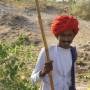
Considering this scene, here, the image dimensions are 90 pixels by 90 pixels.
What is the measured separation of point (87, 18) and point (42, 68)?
57.4 feet

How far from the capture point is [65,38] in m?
4.64

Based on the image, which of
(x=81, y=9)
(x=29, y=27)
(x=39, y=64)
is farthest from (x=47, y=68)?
(x=81, y=9)

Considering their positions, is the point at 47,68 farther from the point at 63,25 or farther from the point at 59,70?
the point at 63,25

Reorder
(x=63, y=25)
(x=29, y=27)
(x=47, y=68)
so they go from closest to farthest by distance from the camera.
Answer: (x=47, y=68) < (x=63, y=25) < (x=29, y=27)

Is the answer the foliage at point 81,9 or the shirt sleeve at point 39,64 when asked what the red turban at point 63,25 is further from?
the foliage at point 81,9

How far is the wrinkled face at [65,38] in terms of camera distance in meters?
4.65

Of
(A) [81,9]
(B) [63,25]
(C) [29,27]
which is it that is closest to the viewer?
(B) [63,25]

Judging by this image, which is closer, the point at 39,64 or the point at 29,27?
the point at 39,64

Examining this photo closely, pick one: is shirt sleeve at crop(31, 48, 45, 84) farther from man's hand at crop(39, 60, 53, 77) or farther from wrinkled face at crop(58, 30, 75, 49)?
wrinkled face at crop(58, 30, 75, 49)

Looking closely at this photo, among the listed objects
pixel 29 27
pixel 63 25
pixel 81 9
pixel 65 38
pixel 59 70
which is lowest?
pixel 81 9

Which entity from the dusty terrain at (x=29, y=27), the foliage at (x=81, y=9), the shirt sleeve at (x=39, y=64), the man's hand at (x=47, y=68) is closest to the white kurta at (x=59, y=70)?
the shirt sleeve at (x=39, y=64)

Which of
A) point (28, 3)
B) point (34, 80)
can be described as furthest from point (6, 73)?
point (28, 3)

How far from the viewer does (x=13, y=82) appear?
6.39 m

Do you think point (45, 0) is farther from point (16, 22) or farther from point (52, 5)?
point (16, 22)
